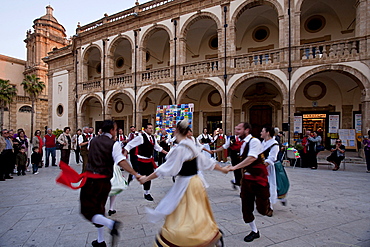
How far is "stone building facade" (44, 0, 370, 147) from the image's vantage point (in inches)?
488

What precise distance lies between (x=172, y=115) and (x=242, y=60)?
5792mm

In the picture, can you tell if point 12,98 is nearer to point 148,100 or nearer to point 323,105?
point 148,100

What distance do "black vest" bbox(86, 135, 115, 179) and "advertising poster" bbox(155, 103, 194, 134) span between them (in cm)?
1118

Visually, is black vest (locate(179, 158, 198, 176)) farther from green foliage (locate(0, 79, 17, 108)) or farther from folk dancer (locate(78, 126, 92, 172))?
green foliage (locate(0, 79, 17, 108))

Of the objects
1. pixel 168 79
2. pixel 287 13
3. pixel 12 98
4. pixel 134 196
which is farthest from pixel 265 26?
pixel 12 98

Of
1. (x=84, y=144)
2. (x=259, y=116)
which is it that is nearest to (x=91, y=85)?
(x=84, y=144)

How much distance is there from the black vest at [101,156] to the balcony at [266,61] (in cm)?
1221

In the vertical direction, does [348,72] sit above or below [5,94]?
below

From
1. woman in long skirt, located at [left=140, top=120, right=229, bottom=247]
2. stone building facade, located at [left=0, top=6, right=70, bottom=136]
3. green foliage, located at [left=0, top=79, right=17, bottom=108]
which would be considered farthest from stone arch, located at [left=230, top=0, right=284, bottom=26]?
stone building facade, located at [left=0, top=6, right=70, bottom=136]

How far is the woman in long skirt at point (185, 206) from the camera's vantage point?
2377 mm

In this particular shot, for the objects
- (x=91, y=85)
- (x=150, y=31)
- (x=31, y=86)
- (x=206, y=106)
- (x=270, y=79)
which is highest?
(x=150, y=31)

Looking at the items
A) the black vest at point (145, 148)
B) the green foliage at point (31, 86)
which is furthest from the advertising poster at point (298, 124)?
the green foliage at point (31, 86)

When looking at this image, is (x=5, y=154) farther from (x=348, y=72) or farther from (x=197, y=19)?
(x=348, y=72)

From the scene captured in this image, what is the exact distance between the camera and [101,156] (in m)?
3.14
